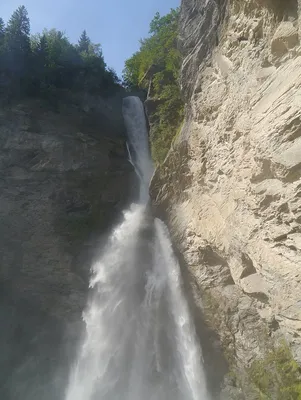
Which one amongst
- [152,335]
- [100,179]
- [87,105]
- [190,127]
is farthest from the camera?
[87,105]

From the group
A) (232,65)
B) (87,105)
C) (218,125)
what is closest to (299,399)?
(218,125)

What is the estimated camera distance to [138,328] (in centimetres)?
995

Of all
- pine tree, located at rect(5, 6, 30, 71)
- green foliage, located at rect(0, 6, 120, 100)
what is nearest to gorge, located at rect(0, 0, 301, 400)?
green foliage, located at rect(0, 6, 120, 100)

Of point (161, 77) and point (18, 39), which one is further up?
point (18, 39)

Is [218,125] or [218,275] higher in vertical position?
[218,125]

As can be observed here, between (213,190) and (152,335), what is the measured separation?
→ 438cm

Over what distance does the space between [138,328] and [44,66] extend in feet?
46.1

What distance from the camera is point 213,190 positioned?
906 cm

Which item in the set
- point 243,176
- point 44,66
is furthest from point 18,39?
point 243,176

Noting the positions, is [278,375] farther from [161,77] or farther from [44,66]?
[44,66]

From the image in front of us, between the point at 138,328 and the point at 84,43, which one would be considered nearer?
the point at 138,328

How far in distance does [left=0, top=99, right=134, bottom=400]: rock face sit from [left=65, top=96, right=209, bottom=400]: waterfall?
0.72 meters

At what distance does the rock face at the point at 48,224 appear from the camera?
1050 centimetres

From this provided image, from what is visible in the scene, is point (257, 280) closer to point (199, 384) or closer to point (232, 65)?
point (199, 384)
